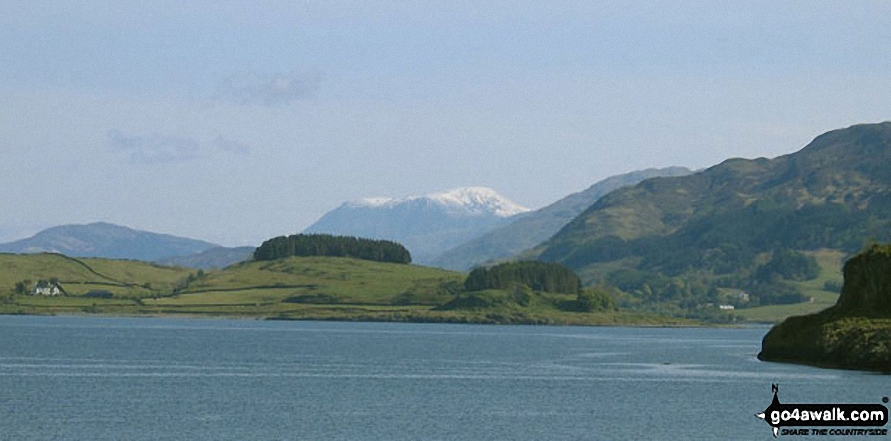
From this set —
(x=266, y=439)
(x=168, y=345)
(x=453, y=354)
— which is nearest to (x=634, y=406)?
(x=266, y=439)

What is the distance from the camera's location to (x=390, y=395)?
111 m

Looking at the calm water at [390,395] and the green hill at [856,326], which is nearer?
the calm water at [390,395]

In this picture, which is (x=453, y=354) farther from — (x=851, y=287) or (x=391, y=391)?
(x=391, y=391)

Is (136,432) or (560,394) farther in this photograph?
(560,394)

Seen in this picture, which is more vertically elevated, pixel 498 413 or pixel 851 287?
pixel 851 287

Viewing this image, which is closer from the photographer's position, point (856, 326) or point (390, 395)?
point (390, 395)

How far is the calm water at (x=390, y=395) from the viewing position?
8531cm

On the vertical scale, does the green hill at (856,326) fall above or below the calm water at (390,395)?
above

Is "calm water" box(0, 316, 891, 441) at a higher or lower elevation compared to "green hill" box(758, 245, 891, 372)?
lower

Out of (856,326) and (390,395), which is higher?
(856,326)

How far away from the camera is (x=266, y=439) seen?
262 feet

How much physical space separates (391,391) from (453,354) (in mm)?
66681

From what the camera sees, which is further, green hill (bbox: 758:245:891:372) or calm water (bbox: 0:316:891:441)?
green hill (bbox: 758:245:891:372)

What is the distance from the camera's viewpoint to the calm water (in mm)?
85312
